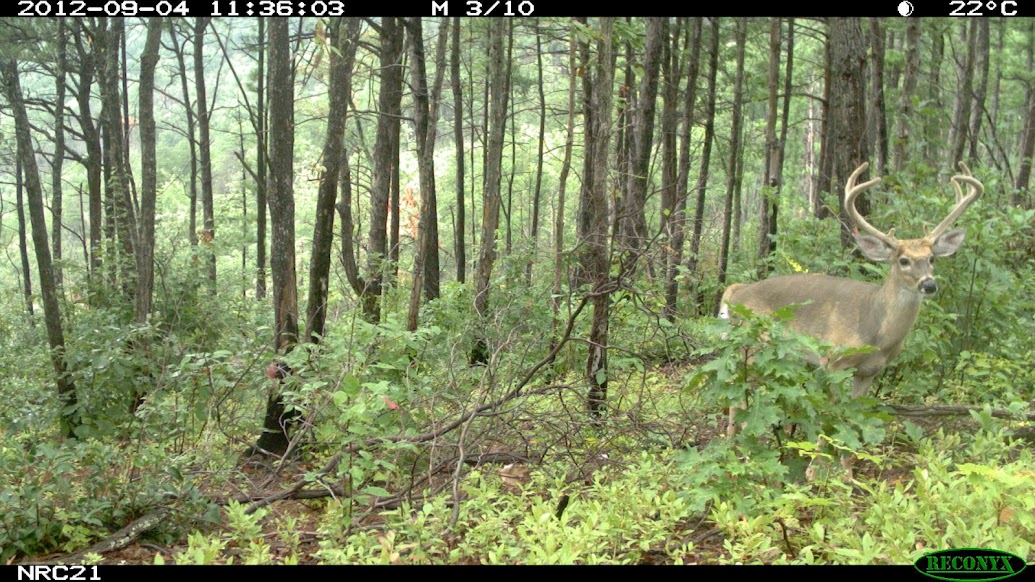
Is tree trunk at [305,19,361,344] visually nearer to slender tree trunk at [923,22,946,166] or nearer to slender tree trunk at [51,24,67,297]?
slender tree trunk at [51,24,67,297]

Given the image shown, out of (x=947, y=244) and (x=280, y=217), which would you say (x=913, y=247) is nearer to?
(x=947, y=244)

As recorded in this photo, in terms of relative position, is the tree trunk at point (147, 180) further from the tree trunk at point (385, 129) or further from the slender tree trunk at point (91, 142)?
the slender tree trunk at point (91, 142)

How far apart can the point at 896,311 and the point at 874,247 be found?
0.60 m

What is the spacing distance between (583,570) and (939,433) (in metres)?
3.53

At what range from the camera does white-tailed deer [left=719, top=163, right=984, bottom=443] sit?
6512 millimetres

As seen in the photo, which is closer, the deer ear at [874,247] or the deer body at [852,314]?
the deer body at [852,314]

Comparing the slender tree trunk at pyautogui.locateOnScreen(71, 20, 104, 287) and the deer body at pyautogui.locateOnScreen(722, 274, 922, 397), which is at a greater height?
the slender tree trunk at pyautogui.locateOnScreen(71, 20, 104, 287)

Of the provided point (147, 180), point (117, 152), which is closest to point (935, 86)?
point (147, 180)

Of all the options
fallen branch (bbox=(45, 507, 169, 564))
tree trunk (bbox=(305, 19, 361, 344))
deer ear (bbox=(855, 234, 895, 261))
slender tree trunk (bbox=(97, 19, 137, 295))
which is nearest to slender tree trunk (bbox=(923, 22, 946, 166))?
deer ear (bbox=(855, 234, 895, 261))

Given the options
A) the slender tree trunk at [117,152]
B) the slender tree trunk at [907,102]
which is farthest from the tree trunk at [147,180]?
the slender tree trunk at [907,102]

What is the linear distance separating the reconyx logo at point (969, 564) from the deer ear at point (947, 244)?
3.24 m

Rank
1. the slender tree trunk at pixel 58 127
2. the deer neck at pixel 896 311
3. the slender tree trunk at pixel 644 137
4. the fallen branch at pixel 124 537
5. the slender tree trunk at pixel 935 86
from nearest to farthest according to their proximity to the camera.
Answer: the fallen branch at pixel 124 537 < the deer neck at pixel 896 311 < the slender tree trunk at pixel 644 137 < the slender tree trunk at pixel 58 127 < the slender tree trunk at pixel 935 86

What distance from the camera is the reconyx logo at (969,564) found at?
392 cm

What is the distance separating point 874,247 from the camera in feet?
22.4
